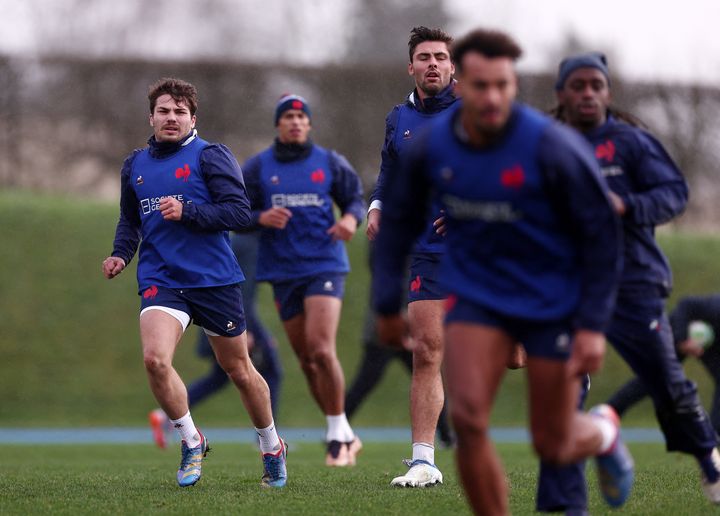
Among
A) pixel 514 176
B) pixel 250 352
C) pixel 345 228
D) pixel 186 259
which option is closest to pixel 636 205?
pixel 514 176

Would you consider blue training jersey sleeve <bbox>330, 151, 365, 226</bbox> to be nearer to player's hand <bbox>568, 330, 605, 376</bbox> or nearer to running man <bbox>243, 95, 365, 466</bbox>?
running man <bbox>243, 95, 365, 466</bbox>

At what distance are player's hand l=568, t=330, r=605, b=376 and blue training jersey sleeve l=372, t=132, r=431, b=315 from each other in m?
0.75

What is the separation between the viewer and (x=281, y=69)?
70.6 feet

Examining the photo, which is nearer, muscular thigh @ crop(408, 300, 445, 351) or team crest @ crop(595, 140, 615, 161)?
team crest @ crop(595, 140, 615, 161)

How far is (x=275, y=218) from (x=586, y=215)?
522 cm

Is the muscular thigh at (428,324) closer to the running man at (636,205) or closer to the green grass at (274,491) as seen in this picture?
the green grass at (274,491)

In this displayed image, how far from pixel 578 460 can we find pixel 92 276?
555 inches

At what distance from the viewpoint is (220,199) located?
24.0ft

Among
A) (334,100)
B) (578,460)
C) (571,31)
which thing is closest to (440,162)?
(578,460)

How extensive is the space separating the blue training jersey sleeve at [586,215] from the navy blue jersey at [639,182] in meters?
1.01

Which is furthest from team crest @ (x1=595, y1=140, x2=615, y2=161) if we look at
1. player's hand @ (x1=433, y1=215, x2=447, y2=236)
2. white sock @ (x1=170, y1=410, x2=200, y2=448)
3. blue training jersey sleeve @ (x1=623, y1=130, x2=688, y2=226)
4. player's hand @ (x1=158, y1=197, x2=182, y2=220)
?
white sock @ (x1=170, y1=410, x2=200, y2=448)

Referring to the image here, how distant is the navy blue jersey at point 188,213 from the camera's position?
286 inches

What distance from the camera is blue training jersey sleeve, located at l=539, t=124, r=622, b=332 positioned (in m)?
4.62

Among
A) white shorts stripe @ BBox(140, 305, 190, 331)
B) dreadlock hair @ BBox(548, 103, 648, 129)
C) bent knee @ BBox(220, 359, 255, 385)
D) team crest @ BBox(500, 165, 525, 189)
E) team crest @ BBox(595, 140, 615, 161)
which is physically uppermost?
dreadlock hair @ BBox(548, 103, 648, 129)
